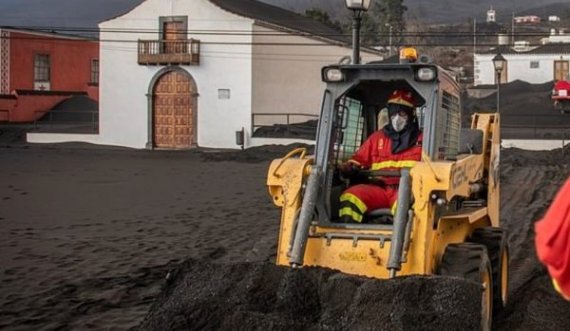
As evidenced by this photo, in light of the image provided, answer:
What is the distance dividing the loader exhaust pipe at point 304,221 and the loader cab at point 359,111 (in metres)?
0.20

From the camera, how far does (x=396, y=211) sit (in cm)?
623

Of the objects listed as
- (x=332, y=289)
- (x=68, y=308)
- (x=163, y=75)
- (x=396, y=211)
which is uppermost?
(x=163, y=75)

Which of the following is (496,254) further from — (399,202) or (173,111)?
(173,111)

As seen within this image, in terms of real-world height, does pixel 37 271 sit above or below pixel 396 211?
below

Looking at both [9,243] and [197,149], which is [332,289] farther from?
[197,149]

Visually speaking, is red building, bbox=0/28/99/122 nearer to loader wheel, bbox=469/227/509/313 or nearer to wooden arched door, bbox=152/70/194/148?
wooden arched door, bbox=152/70/194/148

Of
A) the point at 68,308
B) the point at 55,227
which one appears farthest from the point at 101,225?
the point at 68,308

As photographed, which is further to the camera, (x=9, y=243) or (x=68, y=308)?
(x=9, y=243)

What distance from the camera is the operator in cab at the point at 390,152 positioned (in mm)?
6924

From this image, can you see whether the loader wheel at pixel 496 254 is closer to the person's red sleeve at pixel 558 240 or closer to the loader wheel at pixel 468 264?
the loader wheel at pixel 468 264

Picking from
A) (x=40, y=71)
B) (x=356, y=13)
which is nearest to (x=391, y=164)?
(x=356, y=13)

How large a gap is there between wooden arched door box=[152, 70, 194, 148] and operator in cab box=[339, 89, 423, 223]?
121ft

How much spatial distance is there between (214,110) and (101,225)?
2921cm

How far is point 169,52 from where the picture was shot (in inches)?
1727
